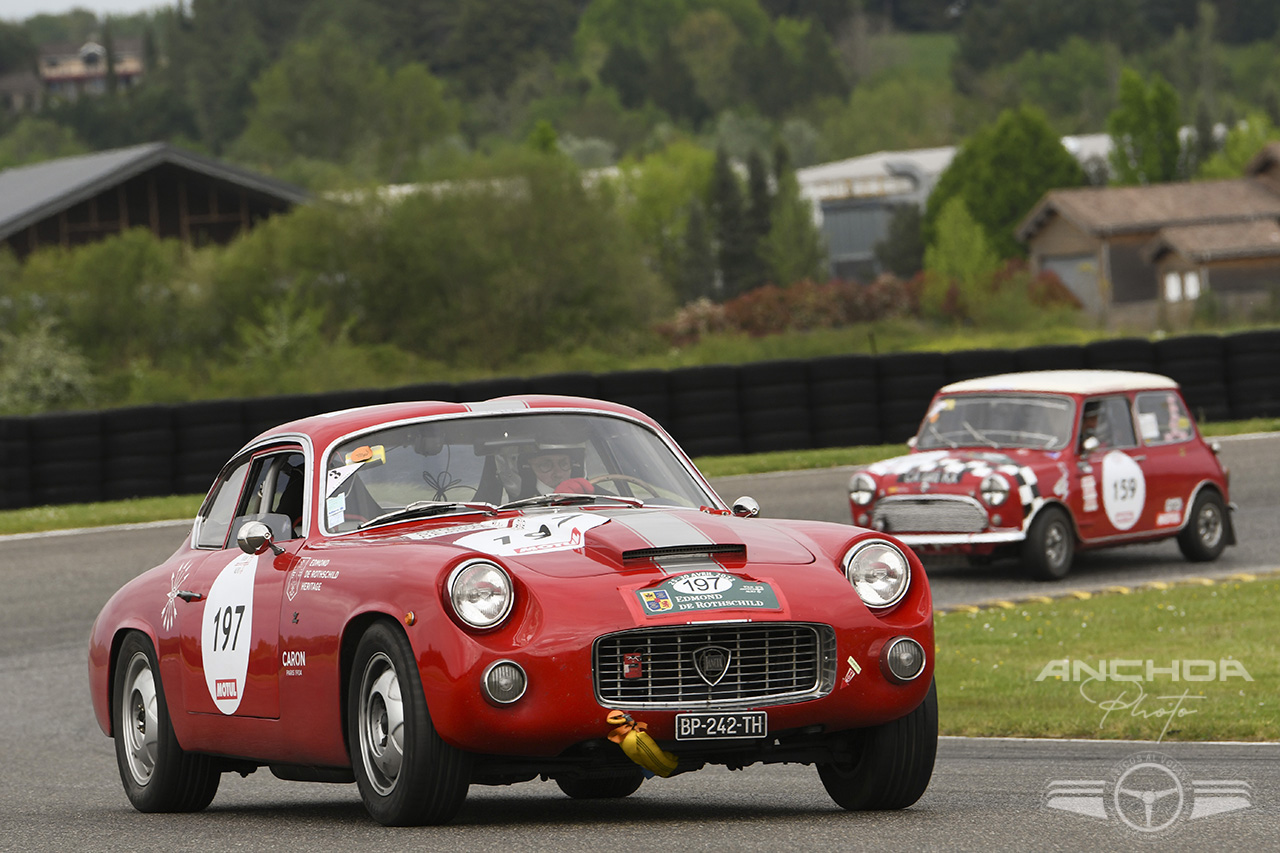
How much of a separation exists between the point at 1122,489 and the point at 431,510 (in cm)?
1053

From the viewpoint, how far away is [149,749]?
7832 millimetres

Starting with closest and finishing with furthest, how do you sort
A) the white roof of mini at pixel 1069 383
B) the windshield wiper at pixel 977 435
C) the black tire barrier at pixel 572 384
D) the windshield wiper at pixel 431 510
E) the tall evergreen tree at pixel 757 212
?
the windshield wiper at pixel 431 510
the windshield wiper at pixel 977 435
the white roof of mini at pixel 1069 383
the black tire barrier at pixel 572 384
the tall evergreen tree at pixel 757 212

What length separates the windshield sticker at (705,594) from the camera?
5949mm

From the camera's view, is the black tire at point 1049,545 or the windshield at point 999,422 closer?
the black tire at point 1049,545

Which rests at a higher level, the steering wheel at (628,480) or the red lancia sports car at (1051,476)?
the steering wheel at (628,480)

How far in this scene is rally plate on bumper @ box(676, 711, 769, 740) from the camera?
235 inches

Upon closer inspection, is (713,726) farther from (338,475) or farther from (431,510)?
(338,475)

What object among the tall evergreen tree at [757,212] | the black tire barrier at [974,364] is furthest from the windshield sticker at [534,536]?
the tall evergreen tree at [757,212]

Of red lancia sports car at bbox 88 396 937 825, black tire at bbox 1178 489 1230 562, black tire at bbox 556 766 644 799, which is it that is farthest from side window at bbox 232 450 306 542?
black tire at bbox 1178 489 1230 562

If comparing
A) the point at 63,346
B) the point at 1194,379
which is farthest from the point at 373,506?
the point at 63,346

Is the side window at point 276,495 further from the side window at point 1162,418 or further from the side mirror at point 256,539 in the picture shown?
the side window at point 1162,418

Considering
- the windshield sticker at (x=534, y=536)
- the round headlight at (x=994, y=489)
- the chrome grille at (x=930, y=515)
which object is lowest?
the chrome grille at (x=930, y=515)

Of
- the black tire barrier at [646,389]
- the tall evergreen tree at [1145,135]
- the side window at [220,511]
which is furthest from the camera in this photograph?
the tall evergreen tree at [1145,135]

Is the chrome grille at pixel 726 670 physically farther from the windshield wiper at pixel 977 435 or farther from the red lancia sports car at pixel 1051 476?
the windshield wiper at pixel 977 435
